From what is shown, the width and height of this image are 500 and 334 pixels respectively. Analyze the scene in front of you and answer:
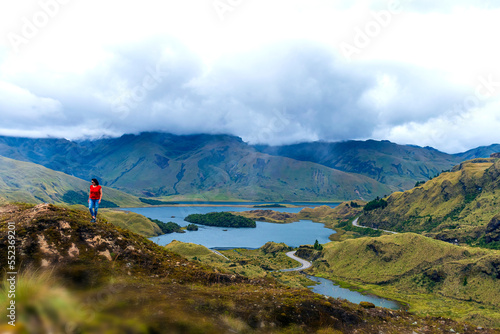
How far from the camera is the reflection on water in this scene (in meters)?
77.9

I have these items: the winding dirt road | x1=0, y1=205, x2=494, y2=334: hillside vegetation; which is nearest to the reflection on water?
the winding dirt road

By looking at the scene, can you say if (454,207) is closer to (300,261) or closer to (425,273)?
(425,273)

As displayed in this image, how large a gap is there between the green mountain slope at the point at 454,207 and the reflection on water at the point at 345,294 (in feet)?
205

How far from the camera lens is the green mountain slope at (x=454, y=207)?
130 m

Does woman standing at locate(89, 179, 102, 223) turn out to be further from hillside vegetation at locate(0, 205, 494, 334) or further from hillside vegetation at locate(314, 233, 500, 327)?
hillside vegetation at locate(314, 233, 500, 327)

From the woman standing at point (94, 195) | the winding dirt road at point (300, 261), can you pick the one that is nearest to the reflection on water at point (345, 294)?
the winding dirt road at point (300, 261)

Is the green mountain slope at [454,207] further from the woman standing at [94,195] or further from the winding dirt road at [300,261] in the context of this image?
the woman standing at [94,195]

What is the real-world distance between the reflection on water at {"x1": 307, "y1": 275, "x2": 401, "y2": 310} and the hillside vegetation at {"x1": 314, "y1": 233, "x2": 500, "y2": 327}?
4.60 meters

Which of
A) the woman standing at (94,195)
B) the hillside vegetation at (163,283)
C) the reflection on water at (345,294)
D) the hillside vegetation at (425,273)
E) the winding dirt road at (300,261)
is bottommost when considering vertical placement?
the winding dirt road at (300,261)

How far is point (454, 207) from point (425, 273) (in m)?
87.0

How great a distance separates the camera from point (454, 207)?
15788 cm

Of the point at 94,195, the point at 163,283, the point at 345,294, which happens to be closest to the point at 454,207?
the point at 345,294

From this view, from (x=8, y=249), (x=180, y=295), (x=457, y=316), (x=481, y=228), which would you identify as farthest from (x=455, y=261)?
(x=8, y=249)

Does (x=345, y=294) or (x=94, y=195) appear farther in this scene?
(x=345, y=294)
